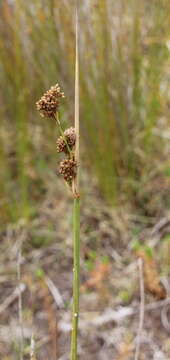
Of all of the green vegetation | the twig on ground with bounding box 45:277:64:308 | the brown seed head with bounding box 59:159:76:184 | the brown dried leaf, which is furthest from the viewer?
the green vegetation

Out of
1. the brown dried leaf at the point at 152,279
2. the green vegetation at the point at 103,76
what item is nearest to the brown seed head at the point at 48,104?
the brown dried leaf at the point at 152,279

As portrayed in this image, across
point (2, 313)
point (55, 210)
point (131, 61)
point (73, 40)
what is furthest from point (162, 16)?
point (2, 313)

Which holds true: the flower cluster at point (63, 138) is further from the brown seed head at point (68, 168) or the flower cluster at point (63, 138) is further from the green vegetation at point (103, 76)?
the green vegetation at point (103, 76)

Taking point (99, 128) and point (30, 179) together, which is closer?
point (99, 128)

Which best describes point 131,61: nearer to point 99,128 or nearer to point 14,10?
point 99,128

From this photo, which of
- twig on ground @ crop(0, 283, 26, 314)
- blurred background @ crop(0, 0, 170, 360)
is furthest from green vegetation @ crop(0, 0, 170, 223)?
twig on ground @ crop(0, 283, 26, 314)

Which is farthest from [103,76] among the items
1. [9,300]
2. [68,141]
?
[68,141]

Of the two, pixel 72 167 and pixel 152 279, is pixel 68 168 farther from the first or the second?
pixel 152 279

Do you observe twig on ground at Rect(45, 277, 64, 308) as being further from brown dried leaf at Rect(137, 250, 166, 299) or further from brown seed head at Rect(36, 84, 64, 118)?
brown seed head at Rect(36, 84, 64, 118)
